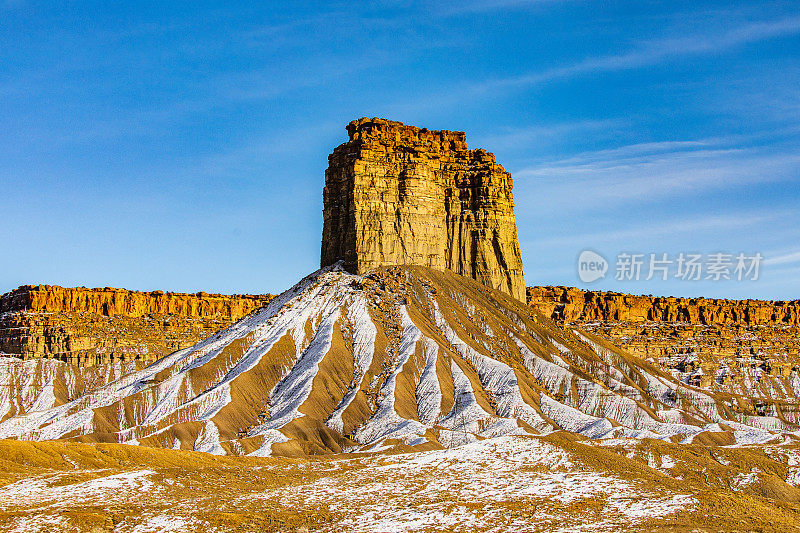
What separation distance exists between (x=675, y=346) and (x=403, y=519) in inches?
4847

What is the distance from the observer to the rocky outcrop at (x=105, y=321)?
130625 mm

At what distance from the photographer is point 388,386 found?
7669 cm

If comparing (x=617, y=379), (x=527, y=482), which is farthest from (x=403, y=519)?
(x=617, y=379)

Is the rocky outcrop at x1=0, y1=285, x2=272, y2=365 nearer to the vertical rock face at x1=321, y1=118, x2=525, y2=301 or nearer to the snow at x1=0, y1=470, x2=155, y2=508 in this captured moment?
the vertical rock face at x1=321, y1=118, x2=525, y2=301

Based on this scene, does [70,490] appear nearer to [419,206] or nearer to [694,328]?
[419,206]

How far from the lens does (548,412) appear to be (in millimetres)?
76438

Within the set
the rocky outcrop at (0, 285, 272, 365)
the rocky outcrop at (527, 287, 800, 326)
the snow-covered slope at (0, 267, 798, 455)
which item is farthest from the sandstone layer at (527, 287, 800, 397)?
the rocky outcrop at (0, 285, 272, 365)

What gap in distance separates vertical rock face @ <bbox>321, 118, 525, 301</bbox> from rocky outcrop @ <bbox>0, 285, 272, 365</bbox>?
48.2 meters

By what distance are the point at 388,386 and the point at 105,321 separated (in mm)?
78830

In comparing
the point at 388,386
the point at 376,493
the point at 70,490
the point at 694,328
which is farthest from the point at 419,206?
the point at 694,328

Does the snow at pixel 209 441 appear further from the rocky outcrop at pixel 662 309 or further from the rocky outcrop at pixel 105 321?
the rocky outcrop at pixel 662 309

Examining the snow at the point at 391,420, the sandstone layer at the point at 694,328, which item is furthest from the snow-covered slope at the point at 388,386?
the sandstone layer at the point at 694,328

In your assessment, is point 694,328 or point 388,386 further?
point 694,328

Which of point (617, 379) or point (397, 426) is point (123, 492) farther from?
point (617, 379)
